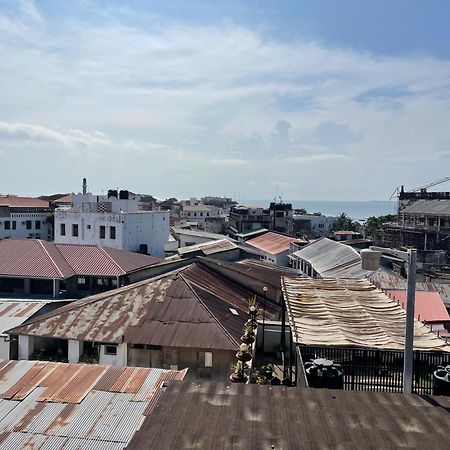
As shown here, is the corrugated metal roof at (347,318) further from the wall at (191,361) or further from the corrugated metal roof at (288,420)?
the wall at (191,361)

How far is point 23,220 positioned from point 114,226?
2547 centimetres

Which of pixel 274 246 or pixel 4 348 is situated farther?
pixel 274 246

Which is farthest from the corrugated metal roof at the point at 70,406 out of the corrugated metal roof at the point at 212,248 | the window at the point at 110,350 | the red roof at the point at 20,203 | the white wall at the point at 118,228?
the red roof at the point at 20,203

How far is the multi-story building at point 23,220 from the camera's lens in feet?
196

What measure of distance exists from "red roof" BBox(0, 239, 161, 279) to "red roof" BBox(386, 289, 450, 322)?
16923mm

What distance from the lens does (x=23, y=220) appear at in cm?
6256

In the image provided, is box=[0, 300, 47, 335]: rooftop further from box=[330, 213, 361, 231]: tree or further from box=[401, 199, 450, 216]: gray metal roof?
box=[330, 213, 361, 231]: tree

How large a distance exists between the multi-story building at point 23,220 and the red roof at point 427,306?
51.4 m

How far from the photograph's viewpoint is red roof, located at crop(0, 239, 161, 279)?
95.7 ft

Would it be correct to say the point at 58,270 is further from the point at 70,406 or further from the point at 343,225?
the point at 343,225

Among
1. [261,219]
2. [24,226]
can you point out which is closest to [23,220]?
[24,226]

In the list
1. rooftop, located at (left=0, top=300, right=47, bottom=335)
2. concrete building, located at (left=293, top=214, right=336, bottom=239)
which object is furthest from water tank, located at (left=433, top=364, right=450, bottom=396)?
concrete building, located at (left=293, top=214, right=336, bottom=239)

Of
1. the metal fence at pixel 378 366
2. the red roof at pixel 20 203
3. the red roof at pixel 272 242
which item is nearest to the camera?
the metal fence at pixel 378 366

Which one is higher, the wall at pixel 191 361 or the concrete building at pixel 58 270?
the concrete building at pixel 58 270
